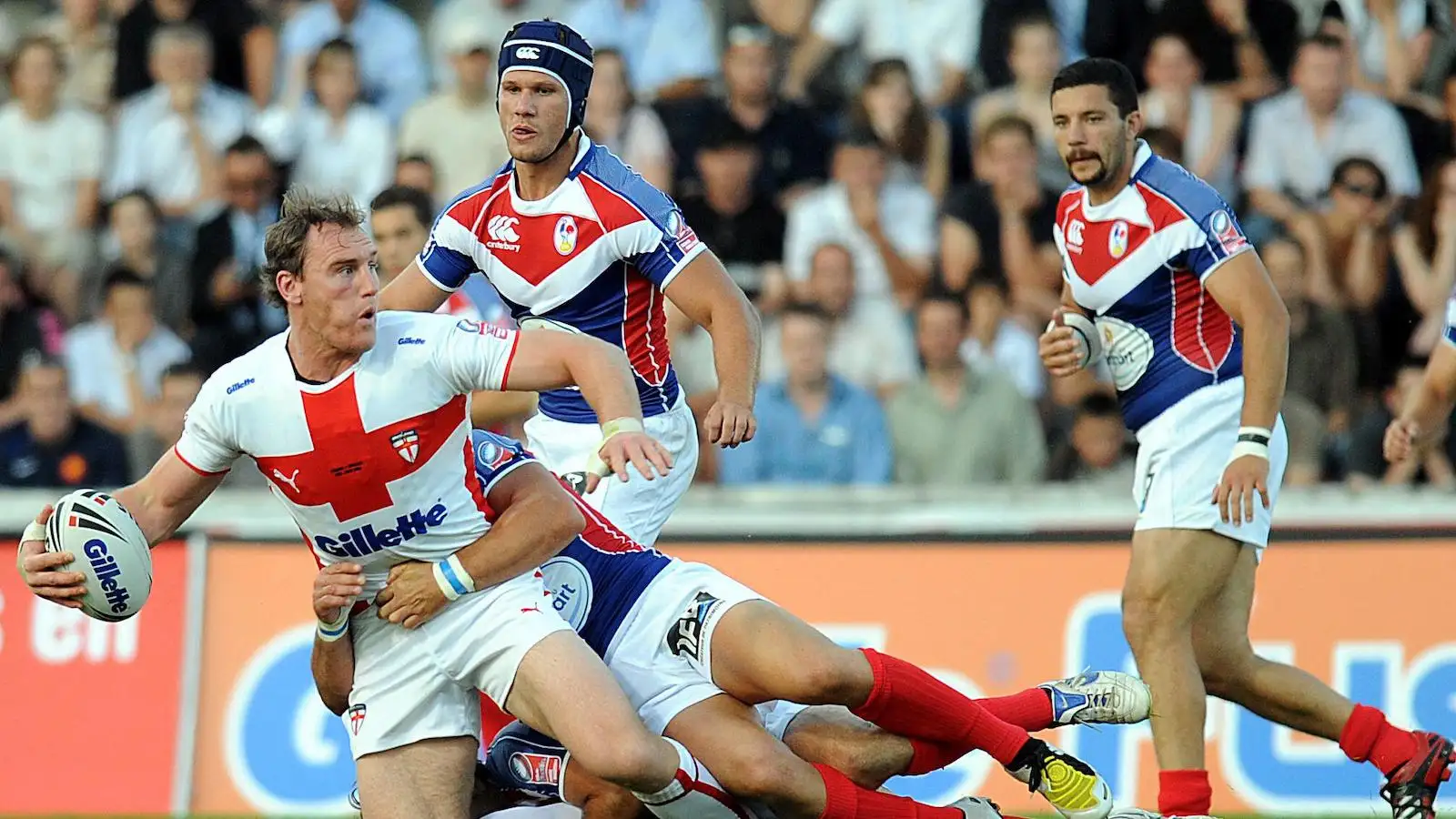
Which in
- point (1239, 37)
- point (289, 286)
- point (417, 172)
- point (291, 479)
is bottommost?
point (291, 479)

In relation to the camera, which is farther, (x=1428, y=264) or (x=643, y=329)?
(x=1428, y=264)

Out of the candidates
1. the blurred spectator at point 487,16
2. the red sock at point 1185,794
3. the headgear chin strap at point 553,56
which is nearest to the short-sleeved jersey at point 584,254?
the headgear chin strap at point 553,56

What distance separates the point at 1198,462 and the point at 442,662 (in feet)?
9.65

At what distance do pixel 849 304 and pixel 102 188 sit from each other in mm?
5164

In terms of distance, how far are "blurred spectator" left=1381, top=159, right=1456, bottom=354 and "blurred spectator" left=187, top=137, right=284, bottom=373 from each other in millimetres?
6740

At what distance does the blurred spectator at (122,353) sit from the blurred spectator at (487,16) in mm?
2503

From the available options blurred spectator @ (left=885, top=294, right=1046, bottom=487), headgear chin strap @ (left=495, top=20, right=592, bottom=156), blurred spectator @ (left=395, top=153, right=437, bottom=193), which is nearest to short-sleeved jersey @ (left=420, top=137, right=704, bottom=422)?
headgear chin strap @ (left=495, top=20, right=592, bottom=156)

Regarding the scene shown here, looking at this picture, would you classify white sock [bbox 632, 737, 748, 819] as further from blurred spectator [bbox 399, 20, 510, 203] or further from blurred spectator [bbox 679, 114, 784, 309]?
blurred spectator [bbox 399, 20, 510, 203]

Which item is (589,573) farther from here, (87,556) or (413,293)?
(87,556)

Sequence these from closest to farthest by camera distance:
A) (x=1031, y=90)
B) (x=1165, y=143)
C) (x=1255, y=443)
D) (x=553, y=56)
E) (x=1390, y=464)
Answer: (x=1255, y=443), (x=553, y=56), (x=1390, y=464), (x=1165, y=143), (x=1031, y=90)

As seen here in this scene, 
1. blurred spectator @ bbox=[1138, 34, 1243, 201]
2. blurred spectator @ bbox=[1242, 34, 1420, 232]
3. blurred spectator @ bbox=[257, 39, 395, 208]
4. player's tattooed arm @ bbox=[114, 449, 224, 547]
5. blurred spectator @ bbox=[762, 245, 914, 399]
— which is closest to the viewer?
player's tattooed arm @ bbox=[114, 449, 224, 547]

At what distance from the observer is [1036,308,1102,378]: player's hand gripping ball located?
25.4 ft

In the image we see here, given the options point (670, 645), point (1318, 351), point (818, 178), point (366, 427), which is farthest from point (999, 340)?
point (366, 427)

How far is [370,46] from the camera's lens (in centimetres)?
1363
